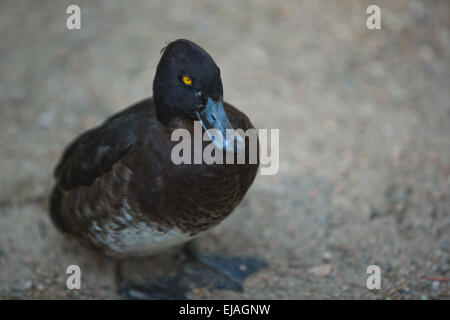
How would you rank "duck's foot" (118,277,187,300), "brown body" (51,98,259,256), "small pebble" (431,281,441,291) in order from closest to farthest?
"brown body" (51,98,259,256)
"small pebble" (431,281,441,291)
"duck's foot" (118,277,187,300)

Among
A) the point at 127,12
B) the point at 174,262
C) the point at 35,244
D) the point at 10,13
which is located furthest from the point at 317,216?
the point at 10,13

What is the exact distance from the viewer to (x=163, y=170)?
2.85 metres

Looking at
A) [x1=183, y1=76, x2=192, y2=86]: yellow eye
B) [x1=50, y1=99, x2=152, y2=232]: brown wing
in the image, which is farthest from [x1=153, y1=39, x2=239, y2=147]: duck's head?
[x1=50, y1=99, x2=152, y2=232]: brown wing

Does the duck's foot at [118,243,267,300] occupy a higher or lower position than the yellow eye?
lower

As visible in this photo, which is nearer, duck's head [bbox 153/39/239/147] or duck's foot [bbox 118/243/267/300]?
duck's head [bbox 153/39/239/147]

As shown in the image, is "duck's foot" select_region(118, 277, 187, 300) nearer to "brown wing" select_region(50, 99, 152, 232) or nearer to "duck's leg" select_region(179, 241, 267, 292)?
"duck's leg" select_region(179, 241, 267, 292)

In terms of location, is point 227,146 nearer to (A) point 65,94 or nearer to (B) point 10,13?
(A) point 65,94

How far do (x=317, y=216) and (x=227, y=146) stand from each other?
5.62ft

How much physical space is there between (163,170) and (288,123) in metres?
2.28

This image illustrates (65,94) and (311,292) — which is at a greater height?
(65,94)

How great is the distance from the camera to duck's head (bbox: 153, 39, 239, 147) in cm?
270

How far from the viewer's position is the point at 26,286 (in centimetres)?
357
